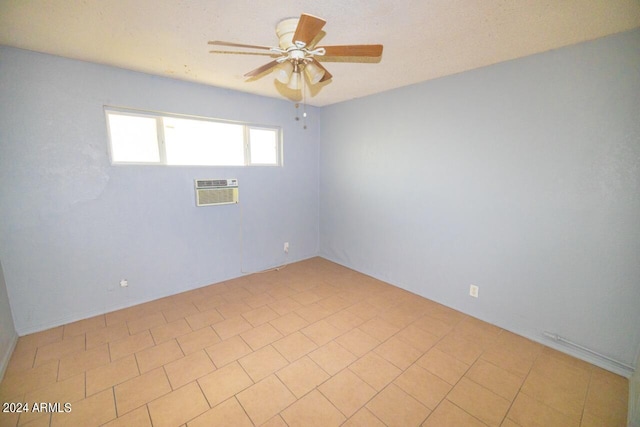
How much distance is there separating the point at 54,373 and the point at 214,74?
2.81m

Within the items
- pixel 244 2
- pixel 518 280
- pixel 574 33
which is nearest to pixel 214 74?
pixel 244 2

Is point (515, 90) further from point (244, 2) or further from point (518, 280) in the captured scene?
point (244, 2)

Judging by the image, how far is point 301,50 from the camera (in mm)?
1563

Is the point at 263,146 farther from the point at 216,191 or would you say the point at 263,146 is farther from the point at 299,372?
the point at 299,372

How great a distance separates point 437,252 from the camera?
2945 millimetres

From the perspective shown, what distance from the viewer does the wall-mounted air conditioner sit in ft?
10.3

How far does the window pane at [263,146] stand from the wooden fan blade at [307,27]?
229 cm

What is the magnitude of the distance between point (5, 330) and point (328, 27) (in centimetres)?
333

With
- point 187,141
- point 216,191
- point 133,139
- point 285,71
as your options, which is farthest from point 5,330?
point 285,71

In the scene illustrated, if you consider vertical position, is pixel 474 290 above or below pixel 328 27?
below

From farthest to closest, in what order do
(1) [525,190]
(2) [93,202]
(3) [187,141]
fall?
(3) [187,141] < (2) [93,202] < (1) [525,190]

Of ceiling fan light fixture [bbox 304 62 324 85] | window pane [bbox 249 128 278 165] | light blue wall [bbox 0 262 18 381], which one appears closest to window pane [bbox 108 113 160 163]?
window pane [bbox 249 128 278 165]

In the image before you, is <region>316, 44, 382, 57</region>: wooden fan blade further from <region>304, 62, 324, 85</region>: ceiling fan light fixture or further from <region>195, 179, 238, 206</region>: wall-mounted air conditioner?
<region>195, 179, 238, 206</region>: wall-mounted air conditioner

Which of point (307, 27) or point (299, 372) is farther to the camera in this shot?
point (299, 372)
